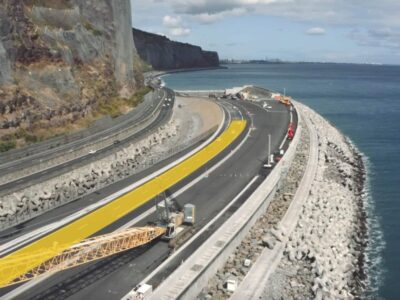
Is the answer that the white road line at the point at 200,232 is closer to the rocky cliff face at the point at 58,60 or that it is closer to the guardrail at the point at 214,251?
the guardrail at the point at 214,251

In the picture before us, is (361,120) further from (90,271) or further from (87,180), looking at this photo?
(90,271)

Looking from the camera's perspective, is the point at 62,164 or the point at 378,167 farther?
the point at 378,167

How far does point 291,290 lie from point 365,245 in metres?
15.9

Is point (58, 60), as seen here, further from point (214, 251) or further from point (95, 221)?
point (214, 251)

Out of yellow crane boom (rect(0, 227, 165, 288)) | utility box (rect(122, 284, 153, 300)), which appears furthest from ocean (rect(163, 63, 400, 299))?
utility box (rect(122, 284, 153, 300))

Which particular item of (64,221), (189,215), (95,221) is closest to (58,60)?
(64,221)

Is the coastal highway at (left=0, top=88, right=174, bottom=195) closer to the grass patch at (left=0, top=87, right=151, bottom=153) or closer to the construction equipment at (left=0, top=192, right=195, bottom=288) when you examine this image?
the grass patch at (left=0, top=87, right=151, bottom=153)

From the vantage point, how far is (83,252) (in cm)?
3219

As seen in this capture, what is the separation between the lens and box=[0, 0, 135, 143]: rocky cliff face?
213 feet

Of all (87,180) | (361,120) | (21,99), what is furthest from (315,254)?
(361,120)

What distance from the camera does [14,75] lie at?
218ft

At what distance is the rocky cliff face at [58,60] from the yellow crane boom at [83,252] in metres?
34.8

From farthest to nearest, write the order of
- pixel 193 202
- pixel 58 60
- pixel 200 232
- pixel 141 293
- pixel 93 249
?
pixel 58 60 < pixel 193 202 < pixel 200 232 < pixel 93 249 < pixel 141 293

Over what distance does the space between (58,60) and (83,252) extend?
166 ft
